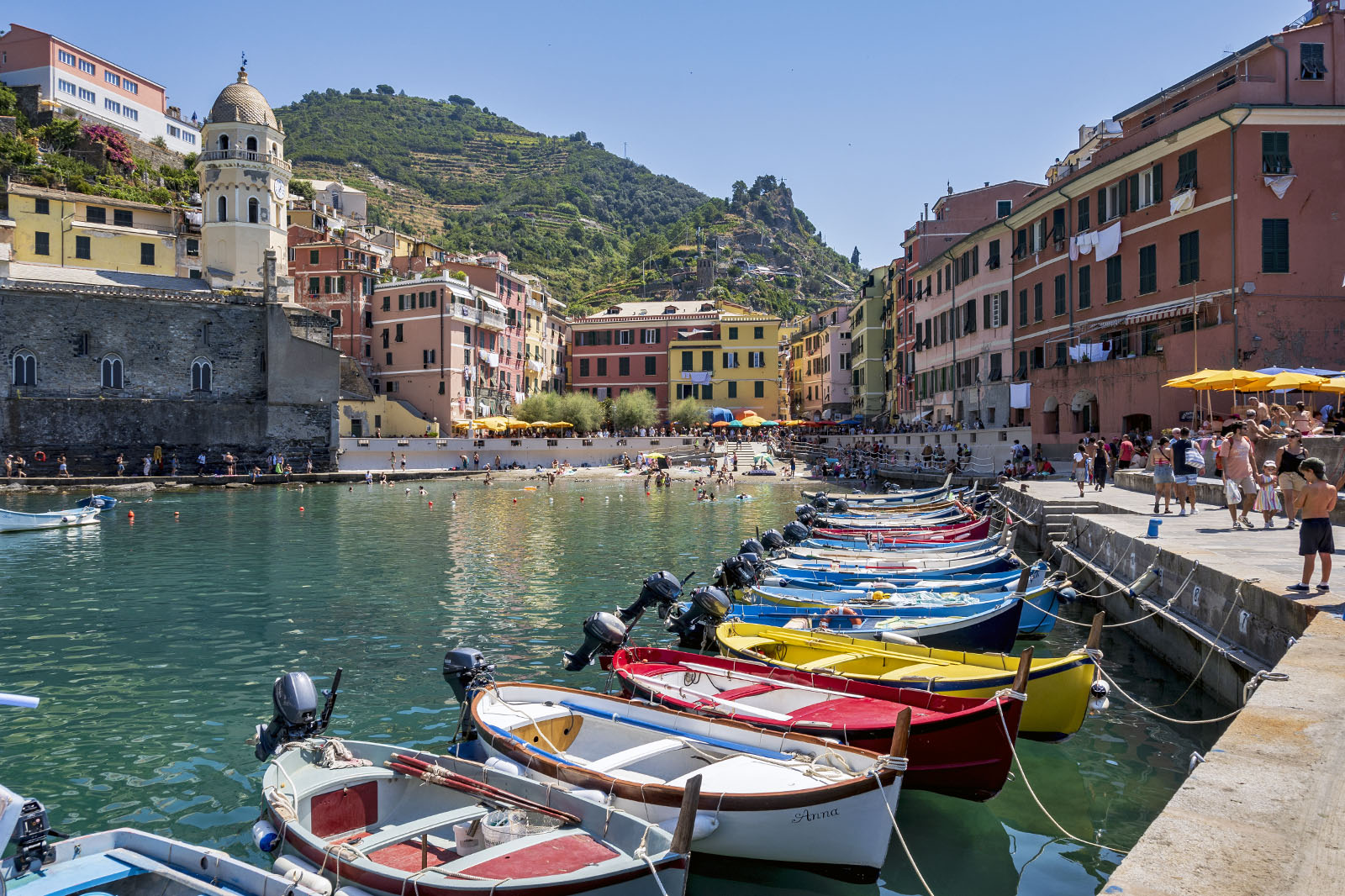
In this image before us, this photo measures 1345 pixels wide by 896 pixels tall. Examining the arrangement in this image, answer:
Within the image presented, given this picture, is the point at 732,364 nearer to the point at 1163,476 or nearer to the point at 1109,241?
the point at 1109,241

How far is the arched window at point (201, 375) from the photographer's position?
2194 inches

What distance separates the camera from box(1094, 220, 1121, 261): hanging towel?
34.3 metres

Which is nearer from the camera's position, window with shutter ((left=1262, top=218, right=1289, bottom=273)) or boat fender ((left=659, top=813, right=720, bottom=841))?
boat fender ((left=659, top=813, right=720, bottom=841))

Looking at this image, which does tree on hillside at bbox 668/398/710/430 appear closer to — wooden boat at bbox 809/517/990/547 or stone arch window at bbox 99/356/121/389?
stone arch window at bbox 99/356/121/389

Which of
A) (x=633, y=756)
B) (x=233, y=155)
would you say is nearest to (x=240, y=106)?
(x=233, y=155)

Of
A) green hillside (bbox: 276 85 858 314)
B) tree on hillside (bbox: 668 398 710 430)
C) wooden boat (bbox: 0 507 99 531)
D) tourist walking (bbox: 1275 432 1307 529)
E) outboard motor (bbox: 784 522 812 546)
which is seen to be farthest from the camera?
green hillside (bbox: 276 85 858 314)

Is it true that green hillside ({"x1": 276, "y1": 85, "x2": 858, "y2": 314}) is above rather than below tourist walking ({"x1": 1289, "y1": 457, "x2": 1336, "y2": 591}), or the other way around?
above

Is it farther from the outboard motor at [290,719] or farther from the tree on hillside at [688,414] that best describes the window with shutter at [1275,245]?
the tree on hillside at [688,414]

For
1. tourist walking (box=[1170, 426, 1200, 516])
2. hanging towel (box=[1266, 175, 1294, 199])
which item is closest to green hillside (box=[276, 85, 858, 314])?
hanging towel (box=[1266, 175, 1294, 199])

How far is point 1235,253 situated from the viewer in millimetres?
28188

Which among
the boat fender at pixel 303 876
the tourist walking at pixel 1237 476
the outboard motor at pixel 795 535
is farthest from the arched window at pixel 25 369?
the tourist walking at pixel 1237 476

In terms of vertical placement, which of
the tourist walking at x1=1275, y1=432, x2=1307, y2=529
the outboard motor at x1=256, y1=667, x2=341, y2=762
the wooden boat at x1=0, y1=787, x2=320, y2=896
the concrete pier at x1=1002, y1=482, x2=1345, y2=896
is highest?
the tourist walking at x1=1275, y1=432, x2=1307, y2=529

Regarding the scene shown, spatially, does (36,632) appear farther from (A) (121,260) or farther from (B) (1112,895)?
(A) (121,260)

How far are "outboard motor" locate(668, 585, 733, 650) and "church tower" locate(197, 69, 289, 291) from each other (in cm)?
5601
